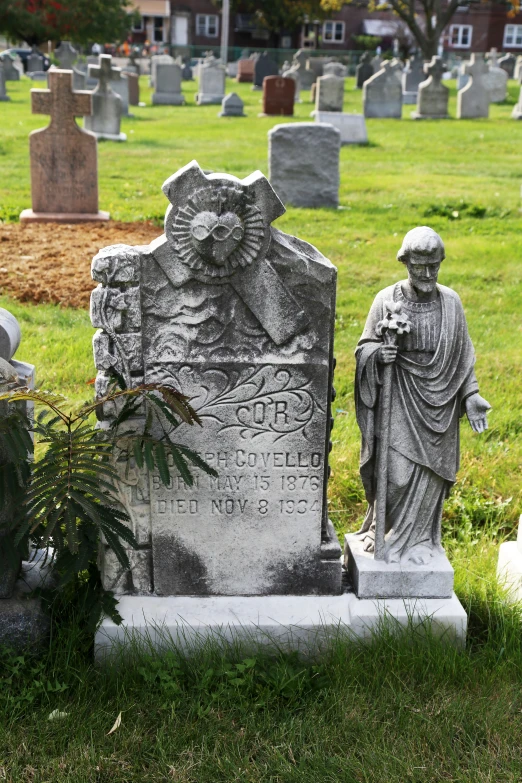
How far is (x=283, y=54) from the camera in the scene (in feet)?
165

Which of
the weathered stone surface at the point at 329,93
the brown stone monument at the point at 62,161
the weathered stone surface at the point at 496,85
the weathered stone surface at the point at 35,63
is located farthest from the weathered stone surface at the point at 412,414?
the weathered stone surface at the point at 35,63

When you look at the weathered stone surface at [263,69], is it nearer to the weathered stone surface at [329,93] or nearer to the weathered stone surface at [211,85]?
the weathered stone surface at [211,85]

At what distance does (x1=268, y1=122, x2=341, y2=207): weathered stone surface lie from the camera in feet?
41.9

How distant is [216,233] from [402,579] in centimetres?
179

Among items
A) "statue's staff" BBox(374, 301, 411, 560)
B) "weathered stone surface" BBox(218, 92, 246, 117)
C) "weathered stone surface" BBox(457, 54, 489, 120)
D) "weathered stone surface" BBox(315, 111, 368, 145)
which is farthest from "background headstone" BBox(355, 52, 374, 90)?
"statue's staff" BBox(374, 301, 411, 560)

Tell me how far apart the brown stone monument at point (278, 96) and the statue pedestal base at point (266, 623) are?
2361 cm

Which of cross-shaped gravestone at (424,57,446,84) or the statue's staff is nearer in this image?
the statue's staff

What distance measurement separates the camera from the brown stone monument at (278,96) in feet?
84.4

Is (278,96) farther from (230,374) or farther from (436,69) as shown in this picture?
(230,374)

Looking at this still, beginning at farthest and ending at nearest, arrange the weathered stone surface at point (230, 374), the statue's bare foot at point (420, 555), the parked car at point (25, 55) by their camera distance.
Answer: the parked car at point (25, 55), the statue's bare foot at point (420, 555), the weathered stone surface at point (230, 374)

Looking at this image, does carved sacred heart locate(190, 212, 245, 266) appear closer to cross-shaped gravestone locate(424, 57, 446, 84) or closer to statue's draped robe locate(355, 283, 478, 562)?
statue's draped robe locate(355, 283, 478, 562)

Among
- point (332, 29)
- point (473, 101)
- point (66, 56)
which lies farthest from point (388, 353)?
point (332, 29)

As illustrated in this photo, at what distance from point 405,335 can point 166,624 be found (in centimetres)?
168

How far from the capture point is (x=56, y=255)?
1004cm
